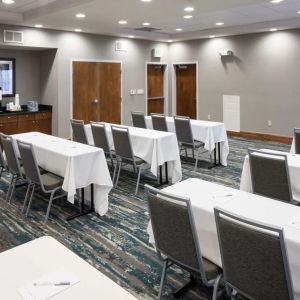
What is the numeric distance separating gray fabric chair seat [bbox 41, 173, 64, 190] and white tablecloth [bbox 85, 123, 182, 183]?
1385 millimetres

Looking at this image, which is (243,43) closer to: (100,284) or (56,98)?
(56,98)

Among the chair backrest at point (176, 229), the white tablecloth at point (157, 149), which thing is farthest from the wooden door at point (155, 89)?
the chair backrest at point (176, 229)

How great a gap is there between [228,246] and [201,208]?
50 cm

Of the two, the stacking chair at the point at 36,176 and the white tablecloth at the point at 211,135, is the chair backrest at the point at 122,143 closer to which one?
the stacking chair at the point at 36,176

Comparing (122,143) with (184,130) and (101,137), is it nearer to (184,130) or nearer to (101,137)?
(101,137)

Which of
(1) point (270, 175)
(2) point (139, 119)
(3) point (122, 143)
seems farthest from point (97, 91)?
(1) point (270, 175)

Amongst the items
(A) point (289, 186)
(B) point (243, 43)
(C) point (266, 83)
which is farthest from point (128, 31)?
(A) point (289, 186)

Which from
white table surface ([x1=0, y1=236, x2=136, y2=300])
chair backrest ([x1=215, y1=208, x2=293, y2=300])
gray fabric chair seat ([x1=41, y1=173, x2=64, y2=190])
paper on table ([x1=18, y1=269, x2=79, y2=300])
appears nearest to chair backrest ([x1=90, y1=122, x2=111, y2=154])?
gray fabric chair seat ([x1=41, y1=173, x2=64, y2=190])

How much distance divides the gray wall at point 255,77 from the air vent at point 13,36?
502 centimetres

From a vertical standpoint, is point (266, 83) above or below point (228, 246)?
above

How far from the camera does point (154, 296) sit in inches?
104

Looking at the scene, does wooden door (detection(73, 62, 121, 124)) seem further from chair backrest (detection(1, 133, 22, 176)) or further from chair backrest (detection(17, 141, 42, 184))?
chair backrest (detection(17, 141, 42, 184))

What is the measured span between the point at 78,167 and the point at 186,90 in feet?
24.8

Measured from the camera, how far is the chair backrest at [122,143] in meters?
4.91
